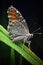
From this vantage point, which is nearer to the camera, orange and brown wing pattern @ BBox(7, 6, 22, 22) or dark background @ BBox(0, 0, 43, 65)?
orange and brown wing pattern @ BBox(7, 6, 22, 22)

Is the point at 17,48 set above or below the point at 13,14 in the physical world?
below

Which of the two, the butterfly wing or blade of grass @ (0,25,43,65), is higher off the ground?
the butterfly wing

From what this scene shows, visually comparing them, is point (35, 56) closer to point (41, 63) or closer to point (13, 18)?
point (41, 63)

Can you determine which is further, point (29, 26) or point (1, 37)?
point (29, 26)

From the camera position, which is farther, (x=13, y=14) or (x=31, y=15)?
(x=31, y=15)

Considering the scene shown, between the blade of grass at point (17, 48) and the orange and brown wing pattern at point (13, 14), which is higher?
the orange and brown wing pattern at point (13, 14)

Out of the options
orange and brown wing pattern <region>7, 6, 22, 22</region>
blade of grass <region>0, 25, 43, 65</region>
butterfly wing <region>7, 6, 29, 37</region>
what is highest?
orange and brown wing pattern <region>7, 6, 22, 22</region>

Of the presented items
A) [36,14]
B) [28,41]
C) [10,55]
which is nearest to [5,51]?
[10,55]

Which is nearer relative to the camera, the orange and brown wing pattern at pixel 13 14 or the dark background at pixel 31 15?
the orange and brown wing pattern at pixel 13 14

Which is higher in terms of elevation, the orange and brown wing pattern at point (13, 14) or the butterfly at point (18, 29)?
the orange and brown wing pattern at point (13, 14)

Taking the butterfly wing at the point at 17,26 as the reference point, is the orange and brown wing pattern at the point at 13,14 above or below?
above

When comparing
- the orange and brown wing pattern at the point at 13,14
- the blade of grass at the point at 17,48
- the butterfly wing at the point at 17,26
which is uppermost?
the orange and brown wing pattern at the point at 13,14
